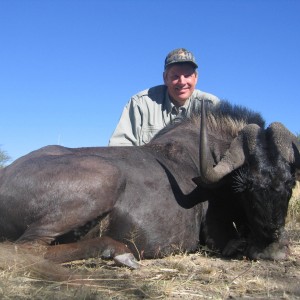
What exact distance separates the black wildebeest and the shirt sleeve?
2.17 metres

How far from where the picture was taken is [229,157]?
4.41m

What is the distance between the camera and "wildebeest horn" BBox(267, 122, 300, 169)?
13.7 feet

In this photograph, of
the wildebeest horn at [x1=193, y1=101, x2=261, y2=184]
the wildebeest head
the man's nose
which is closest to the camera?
the wildebeest head

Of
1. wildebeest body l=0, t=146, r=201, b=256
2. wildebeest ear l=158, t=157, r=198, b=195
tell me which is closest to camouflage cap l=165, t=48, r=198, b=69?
wildebeest ear l=158, t=157, r=198, b=195

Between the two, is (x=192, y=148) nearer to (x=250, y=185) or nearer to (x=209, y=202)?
(x=209, y=202)

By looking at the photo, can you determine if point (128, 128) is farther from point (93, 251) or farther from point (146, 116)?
point (93, 251)

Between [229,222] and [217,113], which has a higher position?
[217,113]

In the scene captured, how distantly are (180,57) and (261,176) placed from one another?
3337mm

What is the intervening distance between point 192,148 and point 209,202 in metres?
0.64

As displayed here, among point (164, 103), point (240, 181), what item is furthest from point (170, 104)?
point (240, 181)

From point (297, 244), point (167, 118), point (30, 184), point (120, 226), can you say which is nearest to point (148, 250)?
point (120, 226)

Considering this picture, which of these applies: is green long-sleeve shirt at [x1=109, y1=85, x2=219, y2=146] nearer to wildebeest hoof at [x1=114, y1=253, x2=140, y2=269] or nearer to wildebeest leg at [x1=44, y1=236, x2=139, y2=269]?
wildebeest leg at [x1=44, y1=236, x2=139, y2=269]

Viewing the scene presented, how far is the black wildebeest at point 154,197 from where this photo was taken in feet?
12.5

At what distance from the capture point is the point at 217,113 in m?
5.27
